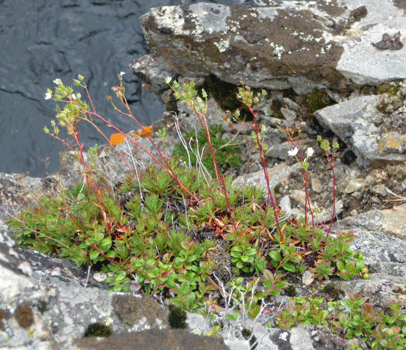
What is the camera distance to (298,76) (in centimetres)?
513

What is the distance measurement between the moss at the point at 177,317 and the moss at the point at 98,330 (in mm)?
356

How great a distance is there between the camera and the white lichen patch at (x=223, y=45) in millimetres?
5262

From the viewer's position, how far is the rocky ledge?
186 centimetres

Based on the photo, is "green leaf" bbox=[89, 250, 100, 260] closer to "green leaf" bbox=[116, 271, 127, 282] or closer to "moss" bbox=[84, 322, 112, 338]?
"green leaf" bbox=[116, 271, 127, 282]

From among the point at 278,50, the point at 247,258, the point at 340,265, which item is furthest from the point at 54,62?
the point at 340,265

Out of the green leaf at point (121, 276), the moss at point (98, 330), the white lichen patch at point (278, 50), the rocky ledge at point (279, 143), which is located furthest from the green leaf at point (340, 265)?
the white lichen patch at point (278, 50)

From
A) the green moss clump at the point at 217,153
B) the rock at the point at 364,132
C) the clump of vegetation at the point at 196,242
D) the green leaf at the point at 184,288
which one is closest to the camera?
the green leaf at the point at 184,288

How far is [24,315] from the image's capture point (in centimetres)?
174

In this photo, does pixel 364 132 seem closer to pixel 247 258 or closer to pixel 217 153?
pixel 217 153

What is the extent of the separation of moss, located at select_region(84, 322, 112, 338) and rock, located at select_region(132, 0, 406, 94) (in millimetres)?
4431

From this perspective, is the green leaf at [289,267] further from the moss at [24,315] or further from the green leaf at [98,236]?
the moss at [24,315]

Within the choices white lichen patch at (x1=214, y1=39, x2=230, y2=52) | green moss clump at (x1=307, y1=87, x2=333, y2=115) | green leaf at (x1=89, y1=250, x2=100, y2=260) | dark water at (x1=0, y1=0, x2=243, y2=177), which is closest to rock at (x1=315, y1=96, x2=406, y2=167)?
green moss clump at (x1=307, y1=87, x2=333, y2=115)

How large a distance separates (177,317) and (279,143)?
13.4 feet

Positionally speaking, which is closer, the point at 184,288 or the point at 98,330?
the point at 98,330
